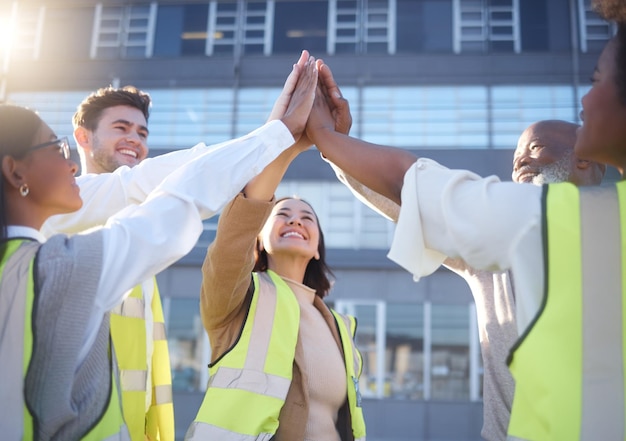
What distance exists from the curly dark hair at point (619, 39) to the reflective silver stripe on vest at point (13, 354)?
155 centimetres

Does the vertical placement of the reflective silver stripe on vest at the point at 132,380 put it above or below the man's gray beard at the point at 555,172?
below

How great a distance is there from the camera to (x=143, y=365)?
124 inches

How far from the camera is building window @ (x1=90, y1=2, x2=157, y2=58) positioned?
68.7ft

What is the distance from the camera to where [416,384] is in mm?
17531

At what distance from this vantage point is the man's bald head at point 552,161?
374 centimetres

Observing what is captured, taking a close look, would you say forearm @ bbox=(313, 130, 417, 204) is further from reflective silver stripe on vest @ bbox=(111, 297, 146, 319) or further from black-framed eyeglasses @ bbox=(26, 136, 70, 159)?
reflective silver stripe on vest @ bbox=(111, 297, 146, 319)

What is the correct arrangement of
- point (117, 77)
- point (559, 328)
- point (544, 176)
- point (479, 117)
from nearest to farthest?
point (559, 328) < point (544, 176) < point (479, 117) < point (117, 77)

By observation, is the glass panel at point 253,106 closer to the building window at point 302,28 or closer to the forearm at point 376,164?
the building window at point 302,28

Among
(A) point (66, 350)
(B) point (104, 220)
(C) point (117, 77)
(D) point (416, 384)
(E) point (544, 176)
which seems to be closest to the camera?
(A) point (66, 350)

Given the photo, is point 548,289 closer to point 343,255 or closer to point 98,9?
point 343,255

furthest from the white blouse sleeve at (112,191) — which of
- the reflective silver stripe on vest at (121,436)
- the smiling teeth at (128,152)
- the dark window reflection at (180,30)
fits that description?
the dark window reflection at (180,30)

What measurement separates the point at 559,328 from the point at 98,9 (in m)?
21.2

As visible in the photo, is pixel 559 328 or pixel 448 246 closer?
pixel 559 328

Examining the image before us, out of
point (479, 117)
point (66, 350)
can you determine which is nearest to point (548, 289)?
point (66, 350)
